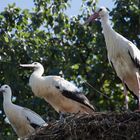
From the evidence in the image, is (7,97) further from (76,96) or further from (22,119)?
(76,96)

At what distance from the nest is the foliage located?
412 centimetres

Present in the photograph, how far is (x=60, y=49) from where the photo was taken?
1888cm

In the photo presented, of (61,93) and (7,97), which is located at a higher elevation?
(7,97)

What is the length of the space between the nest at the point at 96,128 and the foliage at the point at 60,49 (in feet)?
13.5

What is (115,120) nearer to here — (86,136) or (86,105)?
(86,136)

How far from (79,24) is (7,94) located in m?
4.23

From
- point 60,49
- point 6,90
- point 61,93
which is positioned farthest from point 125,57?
point 60,49

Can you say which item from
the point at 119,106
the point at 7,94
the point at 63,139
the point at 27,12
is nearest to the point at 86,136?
the point at 63,139

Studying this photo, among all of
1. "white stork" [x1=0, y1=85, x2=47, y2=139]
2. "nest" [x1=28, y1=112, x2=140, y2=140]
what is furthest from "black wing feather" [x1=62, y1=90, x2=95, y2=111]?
"nest" [x1=28, y1=112, x2=140, y2=140]

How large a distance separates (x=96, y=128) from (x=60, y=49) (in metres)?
7.24

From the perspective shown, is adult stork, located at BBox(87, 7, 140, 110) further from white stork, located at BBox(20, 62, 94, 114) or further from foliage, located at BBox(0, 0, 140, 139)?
foliage, located at BBox(0, 0, 140, 139)

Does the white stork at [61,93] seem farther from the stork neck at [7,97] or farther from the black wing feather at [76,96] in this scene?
the stork neck at [7,97]

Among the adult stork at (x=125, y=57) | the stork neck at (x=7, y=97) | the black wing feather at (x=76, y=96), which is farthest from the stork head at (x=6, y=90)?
the adult stork at (x=125, y=57)

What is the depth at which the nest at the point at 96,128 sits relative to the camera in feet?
38.1
